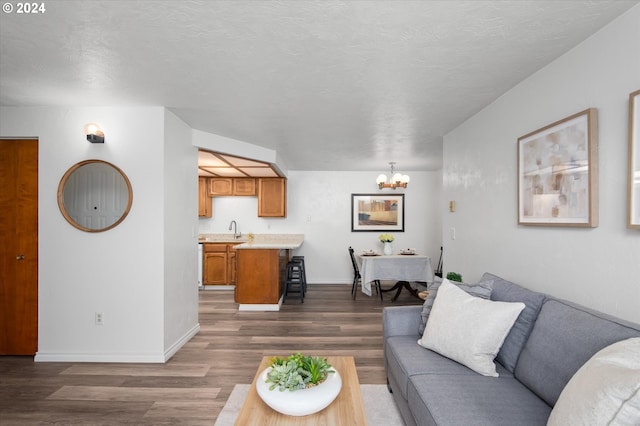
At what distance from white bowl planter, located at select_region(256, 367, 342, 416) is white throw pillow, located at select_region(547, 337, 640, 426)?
33.4 inches

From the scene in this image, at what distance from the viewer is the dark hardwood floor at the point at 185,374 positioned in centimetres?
207

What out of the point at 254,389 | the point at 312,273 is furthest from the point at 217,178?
the point at 254,389

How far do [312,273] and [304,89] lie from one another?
4.52m

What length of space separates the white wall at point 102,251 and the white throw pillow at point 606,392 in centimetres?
291

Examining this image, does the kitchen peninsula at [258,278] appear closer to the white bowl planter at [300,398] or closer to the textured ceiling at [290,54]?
the textured ceiling at [290,54]

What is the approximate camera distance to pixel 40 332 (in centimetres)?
282

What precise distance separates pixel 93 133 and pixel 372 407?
3.21 m

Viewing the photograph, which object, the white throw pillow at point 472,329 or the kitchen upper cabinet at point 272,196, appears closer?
the white throw pillow at point 472,329

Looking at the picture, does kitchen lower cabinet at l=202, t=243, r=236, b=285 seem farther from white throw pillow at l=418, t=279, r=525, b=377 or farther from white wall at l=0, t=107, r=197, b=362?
white throw pillow at l=418, t=279, r=525, b=377

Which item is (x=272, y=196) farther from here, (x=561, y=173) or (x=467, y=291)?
(x=561, y=173)

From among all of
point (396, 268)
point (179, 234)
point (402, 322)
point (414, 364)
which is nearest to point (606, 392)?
point (414, 364)

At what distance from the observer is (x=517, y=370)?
1639mm

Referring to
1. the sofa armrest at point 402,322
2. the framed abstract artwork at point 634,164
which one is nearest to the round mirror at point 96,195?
the sofa armrest at point 402,322

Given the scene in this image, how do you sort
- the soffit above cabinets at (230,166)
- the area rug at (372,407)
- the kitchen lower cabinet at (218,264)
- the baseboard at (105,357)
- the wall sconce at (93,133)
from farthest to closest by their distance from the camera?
the kitchen lower cabinet at (218,264) → the soffit above cabinets at (230,166) → the baseboard at (105,357) → the wall sconce at (93,133) → the area rug at (372,407)
